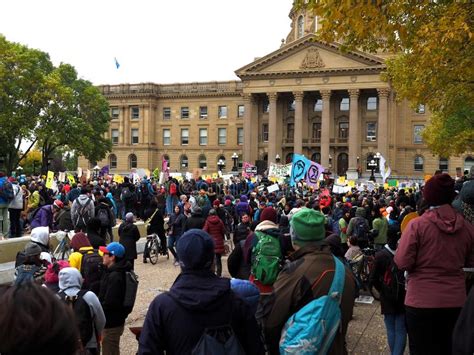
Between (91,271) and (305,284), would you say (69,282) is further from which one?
(305,284)

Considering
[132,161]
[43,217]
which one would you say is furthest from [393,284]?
[132,161]

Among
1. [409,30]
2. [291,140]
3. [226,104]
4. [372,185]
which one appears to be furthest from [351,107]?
[409,30]

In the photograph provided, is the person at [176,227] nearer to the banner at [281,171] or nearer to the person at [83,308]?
the person at [83,308]

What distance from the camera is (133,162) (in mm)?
76250

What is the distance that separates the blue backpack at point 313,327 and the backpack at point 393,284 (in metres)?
2.90

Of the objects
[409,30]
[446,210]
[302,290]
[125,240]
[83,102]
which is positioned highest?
[83,102]

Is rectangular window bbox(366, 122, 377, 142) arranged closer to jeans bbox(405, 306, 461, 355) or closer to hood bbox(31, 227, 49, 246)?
hood bbox(31, 227, 49, 246)

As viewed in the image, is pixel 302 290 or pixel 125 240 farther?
pixel 125 240

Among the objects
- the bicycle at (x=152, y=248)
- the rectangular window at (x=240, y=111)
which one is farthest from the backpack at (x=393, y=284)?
the rectangular window at (x=240, y=111)

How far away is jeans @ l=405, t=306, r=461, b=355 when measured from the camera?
4.34 meters

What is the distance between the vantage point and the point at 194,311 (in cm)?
320

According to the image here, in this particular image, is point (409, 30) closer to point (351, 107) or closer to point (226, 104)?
point (351, 107)

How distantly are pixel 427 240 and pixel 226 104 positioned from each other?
69.0 meters

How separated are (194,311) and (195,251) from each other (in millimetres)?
408
